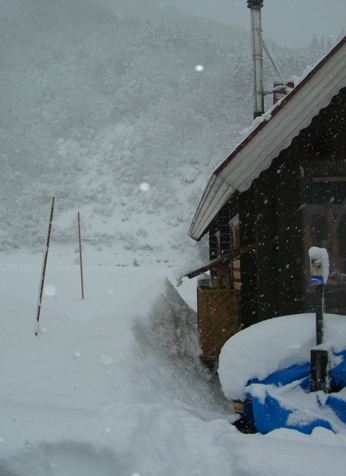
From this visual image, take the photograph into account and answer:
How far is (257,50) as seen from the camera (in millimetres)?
8141

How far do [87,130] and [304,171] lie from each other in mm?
59603

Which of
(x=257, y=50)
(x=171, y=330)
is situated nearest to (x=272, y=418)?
(x=171, y=330)

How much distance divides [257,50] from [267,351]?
6.83 m

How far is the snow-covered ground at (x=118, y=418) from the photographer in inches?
88.3

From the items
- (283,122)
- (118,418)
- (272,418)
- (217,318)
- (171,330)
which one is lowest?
(171,330)

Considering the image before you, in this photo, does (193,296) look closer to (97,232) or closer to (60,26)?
(97,232)

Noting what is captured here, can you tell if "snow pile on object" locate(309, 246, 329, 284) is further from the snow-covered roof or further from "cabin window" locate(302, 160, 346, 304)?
"cabin window" locate(302, 160, 346, 304)

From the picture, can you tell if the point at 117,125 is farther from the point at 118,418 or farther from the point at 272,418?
the point at 118,418

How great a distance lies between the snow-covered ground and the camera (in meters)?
2.24

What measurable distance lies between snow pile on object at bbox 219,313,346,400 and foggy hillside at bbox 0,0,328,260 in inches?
1369

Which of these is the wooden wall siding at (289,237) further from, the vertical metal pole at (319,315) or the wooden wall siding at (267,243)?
the vertical metal pole at (319,315)

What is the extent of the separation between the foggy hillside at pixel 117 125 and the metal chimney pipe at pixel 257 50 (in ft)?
99.3

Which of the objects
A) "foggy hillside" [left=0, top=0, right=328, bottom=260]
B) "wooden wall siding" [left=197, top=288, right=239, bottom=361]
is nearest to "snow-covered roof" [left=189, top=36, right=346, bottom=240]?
"wooden wall siding" [left=197, top=288, right=239, bottom=361]

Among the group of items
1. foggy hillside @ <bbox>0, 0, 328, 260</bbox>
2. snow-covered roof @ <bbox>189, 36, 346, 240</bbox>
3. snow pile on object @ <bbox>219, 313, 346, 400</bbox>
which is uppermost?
foggy hillside @ <bbox>0, 0, 328, 260</bbox>
